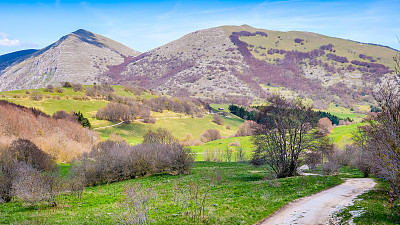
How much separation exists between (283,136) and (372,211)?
18067mm

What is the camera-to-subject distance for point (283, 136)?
105 feet

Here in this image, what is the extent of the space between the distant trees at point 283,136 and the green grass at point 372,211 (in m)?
12.8

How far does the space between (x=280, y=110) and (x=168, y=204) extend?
2062 cm

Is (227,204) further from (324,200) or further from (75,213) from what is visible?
(75,213)

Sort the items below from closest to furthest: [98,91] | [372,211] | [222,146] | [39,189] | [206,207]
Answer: [372,211]
[206,207]
[39,189]
[222,146]
[98,91]

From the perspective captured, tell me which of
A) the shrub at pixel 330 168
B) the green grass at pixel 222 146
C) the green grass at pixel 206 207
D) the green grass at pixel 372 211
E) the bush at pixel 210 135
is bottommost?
the green grass at pixel 222 146

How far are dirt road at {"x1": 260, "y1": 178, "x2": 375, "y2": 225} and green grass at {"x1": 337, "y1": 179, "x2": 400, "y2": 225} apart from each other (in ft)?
2.60

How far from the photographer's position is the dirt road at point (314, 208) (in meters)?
14.6

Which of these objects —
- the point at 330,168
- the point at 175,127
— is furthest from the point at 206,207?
the point at 175,127

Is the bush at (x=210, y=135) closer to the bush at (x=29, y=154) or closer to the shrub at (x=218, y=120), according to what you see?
the shrub at (x=218, y=120)

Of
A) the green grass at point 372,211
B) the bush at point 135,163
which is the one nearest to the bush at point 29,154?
the bush at point 135,163

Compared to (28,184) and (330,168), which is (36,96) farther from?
(330,168)

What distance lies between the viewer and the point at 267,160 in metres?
32.1

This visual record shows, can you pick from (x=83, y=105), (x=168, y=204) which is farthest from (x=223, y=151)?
(x=83, y=105)
